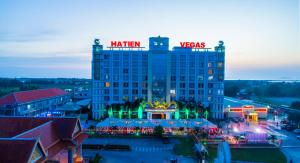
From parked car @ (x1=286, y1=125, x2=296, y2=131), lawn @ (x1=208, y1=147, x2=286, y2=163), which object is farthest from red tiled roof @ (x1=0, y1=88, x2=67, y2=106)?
parked car @ (x1=286, y1=125, x2=296, y2=131)

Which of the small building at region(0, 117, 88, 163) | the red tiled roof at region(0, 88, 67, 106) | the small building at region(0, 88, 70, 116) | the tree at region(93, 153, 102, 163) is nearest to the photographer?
the small building at region(0, 117, 88, 163)

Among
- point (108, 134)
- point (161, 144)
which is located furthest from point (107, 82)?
point (161, 144)

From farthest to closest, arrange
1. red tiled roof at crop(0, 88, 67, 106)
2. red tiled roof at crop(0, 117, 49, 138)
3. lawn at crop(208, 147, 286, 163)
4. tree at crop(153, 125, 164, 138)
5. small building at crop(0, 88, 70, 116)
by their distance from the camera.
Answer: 1. red tiled roof at crop(0, 88, 67, 106)
2. small building at crop(0, 88, 70, 116)
3. tree at crop(153, 125, 164, 138)
4. lawn at crop(208, 147, 286, 163)
5. red tiled roof at crop(0, 117, 49, 138)

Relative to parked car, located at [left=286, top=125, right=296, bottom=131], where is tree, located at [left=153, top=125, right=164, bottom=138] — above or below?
above

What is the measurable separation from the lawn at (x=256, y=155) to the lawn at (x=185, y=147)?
2.63m

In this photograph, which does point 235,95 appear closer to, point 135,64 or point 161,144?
point 135,64

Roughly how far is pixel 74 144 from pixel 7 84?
12800 cm

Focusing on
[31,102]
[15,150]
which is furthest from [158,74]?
[15,150]

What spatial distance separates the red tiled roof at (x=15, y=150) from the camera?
1742 cm

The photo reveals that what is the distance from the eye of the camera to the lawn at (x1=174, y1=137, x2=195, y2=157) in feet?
127

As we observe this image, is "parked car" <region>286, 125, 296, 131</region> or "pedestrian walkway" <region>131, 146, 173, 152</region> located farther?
"parked car" <region>286, 125, 296, 131</region>

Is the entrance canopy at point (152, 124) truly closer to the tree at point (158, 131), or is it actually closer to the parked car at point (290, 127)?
the tree at point (158, 131)

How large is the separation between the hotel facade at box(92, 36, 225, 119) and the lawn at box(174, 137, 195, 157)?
2453 centimetres

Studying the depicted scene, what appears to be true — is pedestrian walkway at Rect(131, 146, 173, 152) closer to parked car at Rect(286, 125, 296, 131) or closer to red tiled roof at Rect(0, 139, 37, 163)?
red tiled roof at Rect(0, 139, 37, 163)
